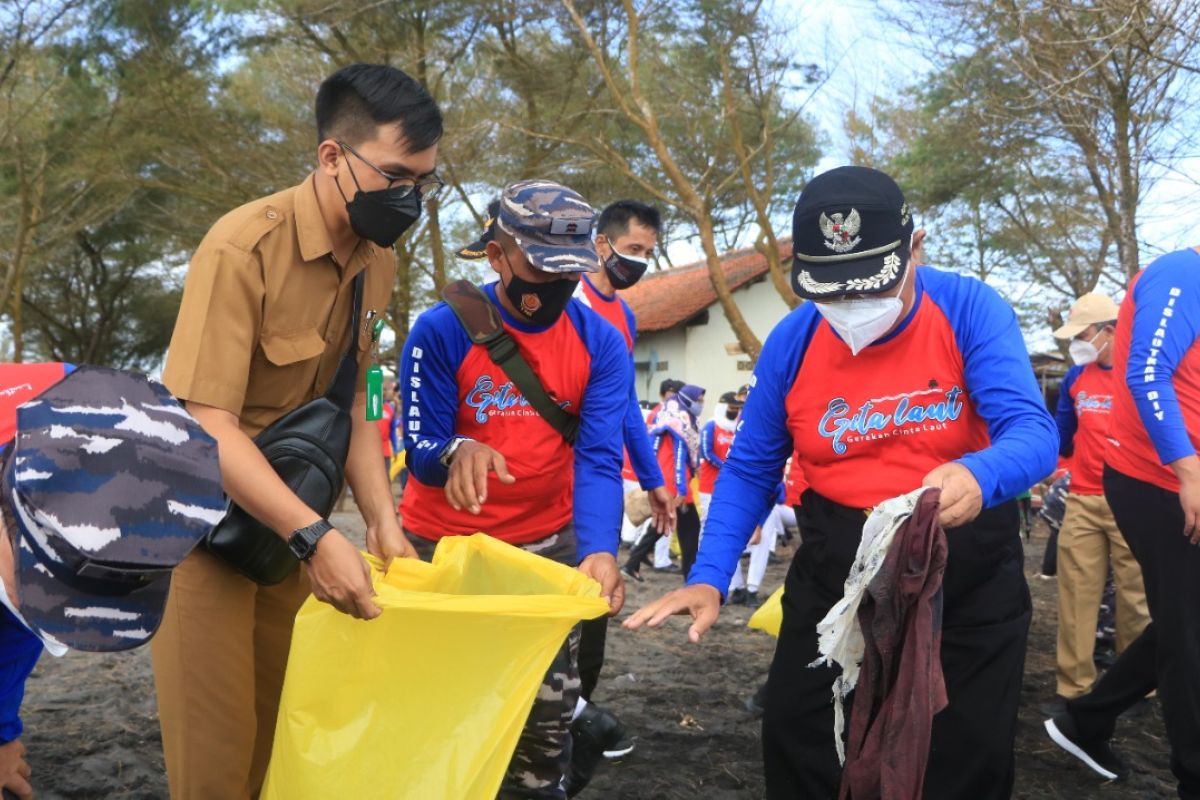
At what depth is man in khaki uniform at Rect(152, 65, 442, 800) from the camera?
88.0 inches

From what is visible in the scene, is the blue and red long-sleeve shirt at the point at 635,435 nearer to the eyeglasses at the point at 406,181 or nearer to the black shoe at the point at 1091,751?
the eyeglasses at the point at 406,181

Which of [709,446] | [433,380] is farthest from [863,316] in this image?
[709,446]

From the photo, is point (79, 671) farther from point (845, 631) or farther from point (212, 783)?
point (845, 631)

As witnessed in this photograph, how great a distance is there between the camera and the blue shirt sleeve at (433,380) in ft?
10.6

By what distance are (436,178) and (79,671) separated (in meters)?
4.37

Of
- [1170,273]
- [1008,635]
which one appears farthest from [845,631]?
[1170,273]

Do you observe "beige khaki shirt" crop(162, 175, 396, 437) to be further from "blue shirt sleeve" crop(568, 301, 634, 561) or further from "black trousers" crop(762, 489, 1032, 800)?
"black trousers" crop(762, 489, 1032, 800)

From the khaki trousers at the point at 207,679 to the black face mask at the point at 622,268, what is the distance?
2.83 metres

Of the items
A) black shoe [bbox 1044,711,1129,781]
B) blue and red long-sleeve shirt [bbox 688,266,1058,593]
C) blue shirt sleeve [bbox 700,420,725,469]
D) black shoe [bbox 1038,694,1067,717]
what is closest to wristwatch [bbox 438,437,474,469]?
blue and red long-sleeve shirt [bbox 688,266,1058,593]

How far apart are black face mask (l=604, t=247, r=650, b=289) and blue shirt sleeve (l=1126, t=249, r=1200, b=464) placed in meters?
2.26

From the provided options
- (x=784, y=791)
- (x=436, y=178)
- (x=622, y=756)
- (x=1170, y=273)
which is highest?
(x=436, y=178)

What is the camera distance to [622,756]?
443 centimetres

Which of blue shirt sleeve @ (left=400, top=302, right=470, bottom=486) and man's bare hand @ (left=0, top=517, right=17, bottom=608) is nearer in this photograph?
man's bare hand @ (left=0, top=517, right=17, bottom=608)

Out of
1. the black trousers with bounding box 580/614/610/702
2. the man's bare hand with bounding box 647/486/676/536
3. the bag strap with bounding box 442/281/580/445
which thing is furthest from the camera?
the man's bare hand with bounding box 647/486/676/536
